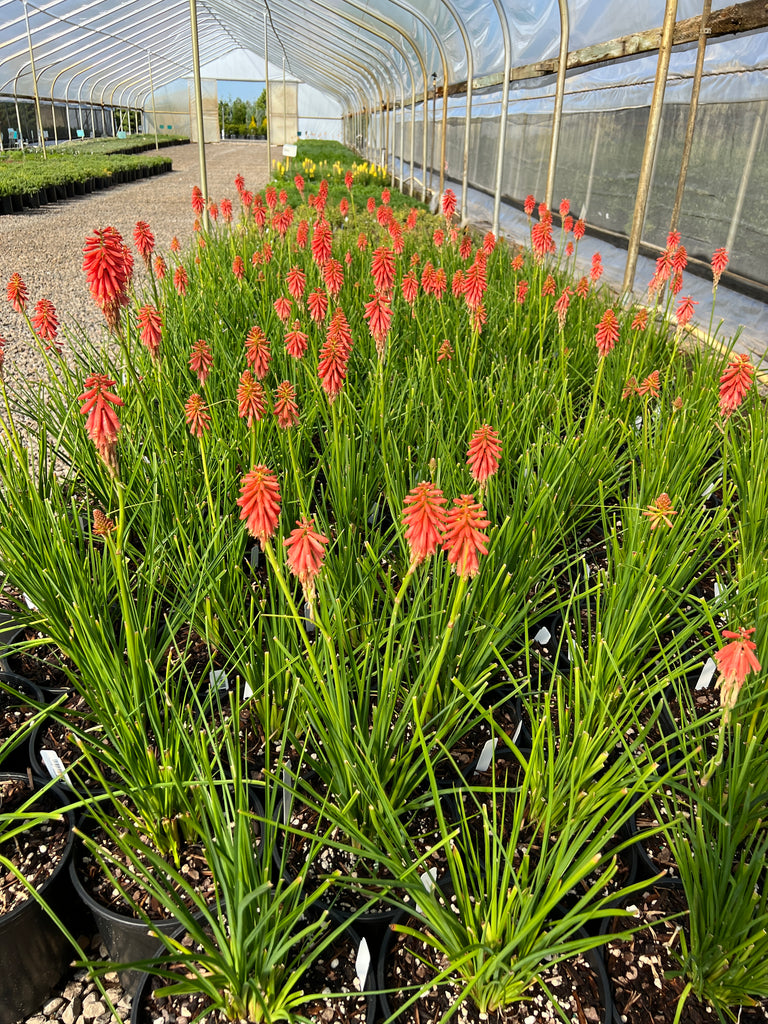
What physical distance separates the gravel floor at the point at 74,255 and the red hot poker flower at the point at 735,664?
1.48 metres

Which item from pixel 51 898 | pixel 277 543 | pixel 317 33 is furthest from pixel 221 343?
pixel 317 33

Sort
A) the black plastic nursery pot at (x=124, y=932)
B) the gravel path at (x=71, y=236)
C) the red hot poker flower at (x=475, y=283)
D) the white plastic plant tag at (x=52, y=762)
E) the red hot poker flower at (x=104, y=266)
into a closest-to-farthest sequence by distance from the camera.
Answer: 1. the black plastic nursery pot at (x=124, y=932)
2. the white plastic plant tag at (x=52, y=762)
3. the red hot poker flower at (x=104, y=266)
4. the red hot poker flower at (x=475, y=283)
5. the gravel path at (x=71, y=236)

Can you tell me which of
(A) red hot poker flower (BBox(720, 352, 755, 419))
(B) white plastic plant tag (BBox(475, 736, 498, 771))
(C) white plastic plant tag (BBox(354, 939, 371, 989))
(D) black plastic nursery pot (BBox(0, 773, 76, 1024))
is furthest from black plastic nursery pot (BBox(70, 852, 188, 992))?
(A) red hot poker flower (BBox(720, 352, 755, 419))

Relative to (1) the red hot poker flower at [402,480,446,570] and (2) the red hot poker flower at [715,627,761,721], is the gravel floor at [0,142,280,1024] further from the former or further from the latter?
(2) the red hot poker flower at [715,627,761,721]

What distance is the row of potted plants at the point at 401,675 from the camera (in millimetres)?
1298

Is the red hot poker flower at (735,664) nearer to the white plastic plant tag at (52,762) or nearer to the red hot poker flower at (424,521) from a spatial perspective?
the red hot poker flower at (424,521)

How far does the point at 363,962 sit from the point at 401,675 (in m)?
0.65

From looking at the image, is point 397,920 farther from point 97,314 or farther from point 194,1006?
point 97,314

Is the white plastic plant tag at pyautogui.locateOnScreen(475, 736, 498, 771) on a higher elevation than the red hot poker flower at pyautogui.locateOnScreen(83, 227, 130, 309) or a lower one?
lower

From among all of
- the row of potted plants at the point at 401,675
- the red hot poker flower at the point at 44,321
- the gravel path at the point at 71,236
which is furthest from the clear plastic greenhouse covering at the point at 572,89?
the red hot poker flower at the point at 44,321

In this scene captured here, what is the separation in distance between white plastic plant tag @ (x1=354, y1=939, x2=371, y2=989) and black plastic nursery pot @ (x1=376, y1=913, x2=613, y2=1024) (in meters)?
0.03

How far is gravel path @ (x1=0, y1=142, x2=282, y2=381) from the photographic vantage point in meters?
6.73

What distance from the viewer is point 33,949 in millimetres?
1571

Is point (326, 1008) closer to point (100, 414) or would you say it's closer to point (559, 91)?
point (100, 414)
